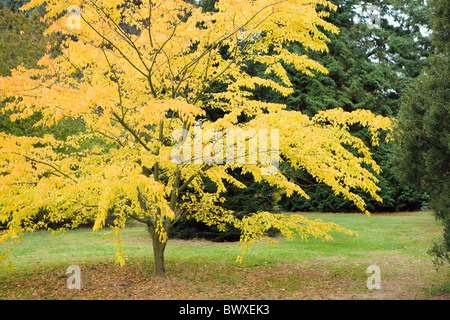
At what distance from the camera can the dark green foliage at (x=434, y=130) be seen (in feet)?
18.3

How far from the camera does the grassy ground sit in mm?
6438

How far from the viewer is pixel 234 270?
827 centimetres

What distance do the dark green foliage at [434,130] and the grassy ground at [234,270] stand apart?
147cm

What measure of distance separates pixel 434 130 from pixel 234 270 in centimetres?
460

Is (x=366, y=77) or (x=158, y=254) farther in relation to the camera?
(x=366, y=77)

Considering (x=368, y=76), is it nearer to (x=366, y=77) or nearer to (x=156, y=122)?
(x=366, y=77)

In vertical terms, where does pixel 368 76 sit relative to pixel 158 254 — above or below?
above

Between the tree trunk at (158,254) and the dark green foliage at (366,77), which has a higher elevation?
→ the dark green foliage at (366,77)

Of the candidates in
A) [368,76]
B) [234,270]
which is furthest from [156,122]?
[368,76]

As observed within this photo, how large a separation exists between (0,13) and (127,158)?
10293 mm

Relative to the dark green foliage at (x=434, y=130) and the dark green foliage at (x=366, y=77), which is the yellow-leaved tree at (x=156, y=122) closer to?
the dark green foliage at (x=434, y=130)

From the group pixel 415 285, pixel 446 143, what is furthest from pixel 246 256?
pixel 446 143

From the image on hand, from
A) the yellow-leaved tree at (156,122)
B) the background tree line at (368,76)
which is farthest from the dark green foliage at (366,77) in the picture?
the yellow-leaved tree at (156,122)
